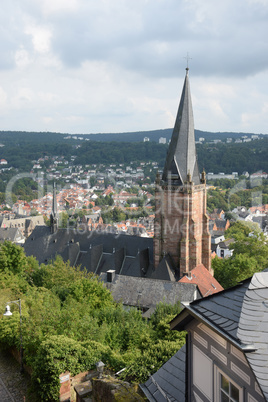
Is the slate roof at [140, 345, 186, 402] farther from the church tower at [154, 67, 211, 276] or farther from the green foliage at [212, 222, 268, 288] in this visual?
the green foliage at [212, 222, 268, 288]

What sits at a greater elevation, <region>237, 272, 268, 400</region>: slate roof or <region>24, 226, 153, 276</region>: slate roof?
<region>237, 272, 268, 400</region>: slate roof

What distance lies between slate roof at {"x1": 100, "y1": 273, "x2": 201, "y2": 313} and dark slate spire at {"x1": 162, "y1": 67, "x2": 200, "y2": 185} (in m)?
9.06

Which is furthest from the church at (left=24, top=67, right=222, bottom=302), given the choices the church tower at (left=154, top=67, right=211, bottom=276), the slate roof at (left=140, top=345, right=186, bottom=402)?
the slate roof at (left=140, top=345, right=186, bottom=402)

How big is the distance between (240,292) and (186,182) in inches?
1049

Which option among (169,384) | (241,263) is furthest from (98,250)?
(169,384)

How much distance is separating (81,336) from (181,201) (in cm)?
1795

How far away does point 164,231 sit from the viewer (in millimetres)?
33875

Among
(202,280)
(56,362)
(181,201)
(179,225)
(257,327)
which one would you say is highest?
(257,327)

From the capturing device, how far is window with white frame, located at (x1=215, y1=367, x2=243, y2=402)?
5957 mm

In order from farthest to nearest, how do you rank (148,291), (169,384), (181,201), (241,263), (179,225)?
(241,263)
(179,225)
(181,201)
(148,291)
(169,384)

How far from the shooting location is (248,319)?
538cm

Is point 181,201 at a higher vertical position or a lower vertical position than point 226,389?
lower

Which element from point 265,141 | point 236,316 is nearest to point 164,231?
point 236,316

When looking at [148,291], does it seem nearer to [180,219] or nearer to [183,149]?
[180,219]
